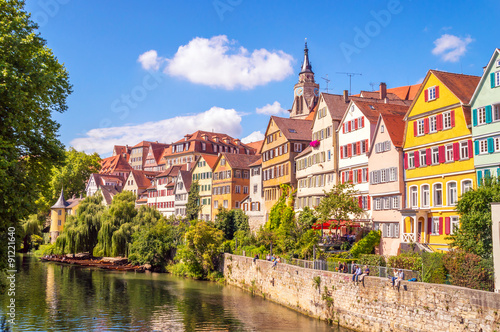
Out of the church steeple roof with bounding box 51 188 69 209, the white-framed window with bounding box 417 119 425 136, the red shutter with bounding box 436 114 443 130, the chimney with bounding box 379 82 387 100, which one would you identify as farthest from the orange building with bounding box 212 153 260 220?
the red shutter with bounding box 436 114 443 130

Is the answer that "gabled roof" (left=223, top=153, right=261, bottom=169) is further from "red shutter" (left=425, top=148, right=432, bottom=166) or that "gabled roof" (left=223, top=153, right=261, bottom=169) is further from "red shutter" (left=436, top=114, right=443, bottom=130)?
"red shutter" (left=436, top=114, right=443, bottom=130)

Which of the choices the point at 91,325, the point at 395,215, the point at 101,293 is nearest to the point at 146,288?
the point at 101,293

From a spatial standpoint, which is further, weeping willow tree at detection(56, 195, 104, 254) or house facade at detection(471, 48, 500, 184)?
weeping willow tree at detection(56, 195, 104, 254)

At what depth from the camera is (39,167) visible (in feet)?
69.4

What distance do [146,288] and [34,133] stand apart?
996 inches

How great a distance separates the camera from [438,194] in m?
32.4

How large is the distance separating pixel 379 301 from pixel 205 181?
158ft

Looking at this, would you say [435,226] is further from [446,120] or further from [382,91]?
[382,91]

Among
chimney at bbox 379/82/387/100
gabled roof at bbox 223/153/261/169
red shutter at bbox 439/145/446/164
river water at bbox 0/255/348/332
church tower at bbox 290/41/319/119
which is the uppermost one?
church tower at bbox 290/41/319/119

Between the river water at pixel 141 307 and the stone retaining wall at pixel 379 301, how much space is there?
100 cm

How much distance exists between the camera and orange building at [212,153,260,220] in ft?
212

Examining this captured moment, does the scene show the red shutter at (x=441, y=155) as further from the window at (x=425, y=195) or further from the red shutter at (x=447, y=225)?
the red shutter at (x=447, y=225)

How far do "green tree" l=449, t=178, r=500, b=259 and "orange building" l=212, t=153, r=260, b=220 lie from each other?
40465mm

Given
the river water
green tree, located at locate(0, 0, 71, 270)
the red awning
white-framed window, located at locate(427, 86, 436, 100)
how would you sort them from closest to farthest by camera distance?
green tree, located at locate(0, 0, 71, 270) → the river water → white-framed window, located at locate(427, 86, 436, 100) → the red awning
